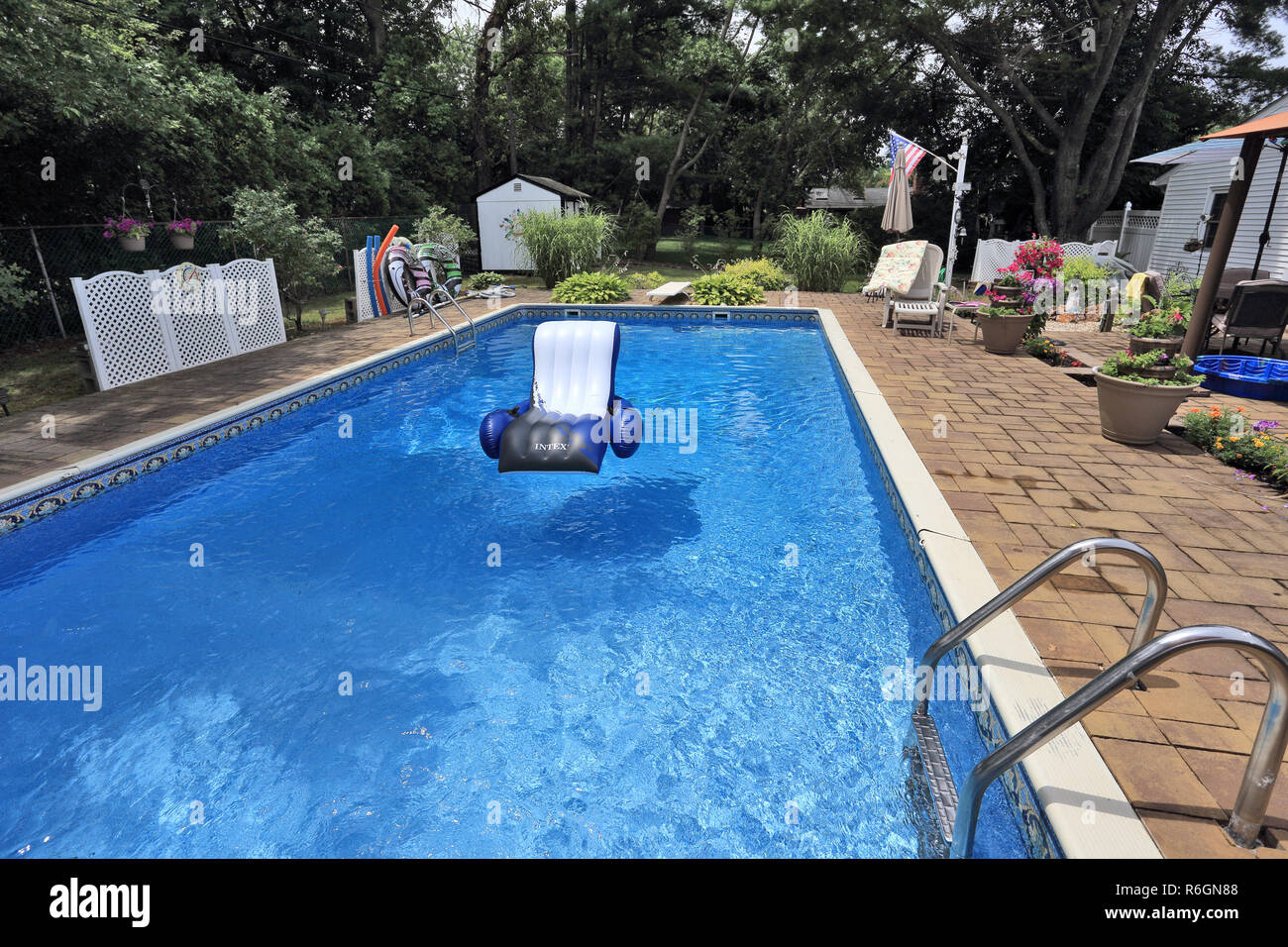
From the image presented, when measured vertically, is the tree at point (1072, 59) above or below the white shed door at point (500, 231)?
above

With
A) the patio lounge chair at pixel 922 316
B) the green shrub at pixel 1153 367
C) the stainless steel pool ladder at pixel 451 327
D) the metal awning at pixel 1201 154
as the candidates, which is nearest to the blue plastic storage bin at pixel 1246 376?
the green shrub at pixel 1153 367

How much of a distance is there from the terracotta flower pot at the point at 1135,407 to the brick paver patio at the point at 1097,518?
0.15 meters

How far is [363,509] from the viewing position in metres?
5.58

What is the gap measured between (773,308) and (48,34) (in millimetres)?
11219

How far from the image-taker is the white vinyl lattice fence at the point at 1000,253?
15.7 m

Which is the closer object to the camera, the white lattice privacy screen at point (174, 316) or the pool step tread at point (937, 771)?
the pool step tread at point (937, 771)

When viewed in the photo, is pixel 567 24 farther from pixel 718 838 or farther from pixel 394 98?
pixel 718 838

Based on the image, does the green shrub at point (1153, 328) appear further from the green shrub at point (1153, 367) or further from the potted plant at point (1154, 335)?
the green shrub at point (1153, 367)

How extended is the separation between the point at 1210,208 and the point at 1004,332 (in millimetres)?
9875

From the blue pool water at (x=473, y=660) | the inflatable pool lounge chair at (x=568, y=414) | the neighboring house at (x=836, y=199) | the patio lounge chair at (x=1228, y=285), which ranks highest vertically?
the neighboring house at (x=836, y=199)

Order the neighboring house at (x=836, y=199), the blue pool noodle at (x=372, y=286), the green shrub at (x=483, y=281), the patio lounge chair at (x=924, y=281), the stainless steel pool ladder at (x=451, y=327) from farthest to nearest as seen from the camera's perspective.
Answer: the neighboring house at (x=836, y=199) < the green shrub at (x=483, y=281) < the blue pool noodle at (x=372, y=286) < the patio lounge chair at (x=924, y=281) < the stainless steel pool ladder at (x=451, y=327)

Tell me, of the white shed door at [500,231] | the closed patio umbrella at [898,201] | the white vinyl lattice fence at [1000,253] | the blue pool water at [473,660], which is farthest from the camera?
the white shed door at [500,231]

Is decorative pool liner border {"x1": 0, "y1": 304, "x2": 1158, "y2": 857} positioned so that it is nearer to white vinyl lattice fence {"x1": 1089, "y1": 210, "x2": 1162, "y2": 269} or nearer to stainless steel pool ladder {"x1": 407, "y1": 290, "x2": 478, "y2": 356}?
stainless steel pool ladder {"x1": 407, "y1": 290, "x2": 478, "y2": 356}

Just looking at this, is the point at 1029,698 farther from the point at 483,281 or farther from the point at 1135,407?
the point at 483,281
